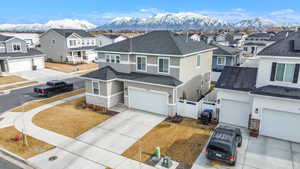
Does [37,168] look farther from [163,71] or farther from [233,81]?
[233,81]

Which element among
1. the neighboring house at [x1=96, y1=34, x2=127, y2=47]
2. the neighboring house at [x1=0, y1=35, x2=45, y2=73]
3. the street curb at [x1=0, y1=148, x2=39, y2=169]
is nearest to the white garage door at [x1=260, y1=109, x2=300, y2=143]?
the street curb at [x1=0, y1=148, x2=39, y2=169]

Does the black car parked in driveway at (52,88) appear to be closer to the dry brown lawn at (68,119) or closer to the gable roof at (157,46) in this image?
the dry brown lawn at (68,119)

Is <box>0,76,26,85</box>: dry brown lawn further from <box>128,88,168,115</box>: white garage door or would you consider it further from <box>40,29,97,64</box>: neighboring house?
<box>128,88,168,115</box>: white garage door

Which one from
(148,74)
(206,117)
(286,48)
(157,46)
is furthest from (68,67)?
(286,48)

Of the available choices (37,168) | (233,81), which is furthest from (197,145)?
(37,168)

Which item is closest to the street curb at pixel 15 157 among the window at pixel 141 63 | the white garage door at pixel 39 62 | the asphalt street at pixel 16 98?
the asphalt street at pixel 16 98

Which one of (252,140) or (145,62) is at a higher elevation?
(145,62)
